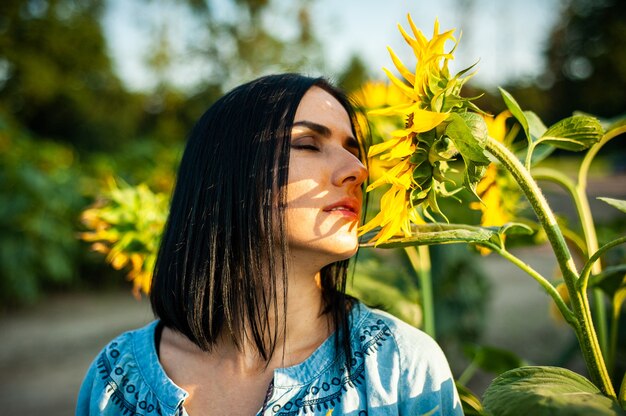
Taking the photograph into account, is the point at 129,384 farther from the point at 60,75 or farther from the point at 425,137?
the point at 60,75

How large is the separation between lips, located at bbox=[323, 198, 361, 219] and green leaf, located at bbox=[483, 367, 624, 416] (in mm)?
274

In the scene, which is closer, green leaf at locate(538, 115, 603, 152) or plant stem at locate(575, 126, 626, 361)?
green leaf at locate(538, 115, 603, 152)

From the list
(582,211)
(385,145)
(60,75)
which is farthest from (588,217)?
(60,75)

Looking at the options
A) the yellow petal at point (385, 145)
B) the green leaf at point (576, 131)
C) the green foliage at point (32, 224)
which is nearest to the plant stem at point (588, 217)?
the green leaf at point (576, 131)

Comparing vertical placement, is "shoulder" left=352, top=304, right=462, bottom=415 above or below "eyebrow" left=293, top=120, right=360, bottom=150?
below

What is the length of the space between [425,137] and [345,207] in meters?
0.19

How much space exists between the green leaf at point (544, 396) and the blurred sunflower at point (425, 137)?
176 millimetres

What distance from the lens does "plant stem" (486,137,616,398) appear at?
0.53 meters

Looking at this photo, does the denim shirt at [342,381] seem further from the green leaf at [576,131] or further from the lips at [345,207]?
the green leaf at [576,131]

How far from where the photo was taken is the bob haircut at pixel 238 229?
2.37 feet

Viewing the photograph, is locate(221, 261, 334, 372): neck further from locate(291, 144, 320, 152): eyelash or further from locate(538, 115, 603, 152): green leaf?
locate(538, 115, 603, 152): green leaf

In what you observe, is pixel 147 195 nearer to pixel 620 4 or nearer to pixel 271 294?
pixel 271 294

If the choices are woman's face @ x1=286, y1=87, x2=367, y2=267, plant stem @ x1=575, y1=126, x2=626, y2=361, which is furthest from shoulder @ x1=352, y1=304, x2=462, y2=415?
plant stem @ x1=575, y1=126, x2=626, y2=361

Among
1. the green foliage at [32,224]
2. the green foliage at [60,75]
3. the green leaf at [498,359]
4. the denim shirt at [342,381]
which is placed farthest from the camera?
the green foliage at [60,75]
